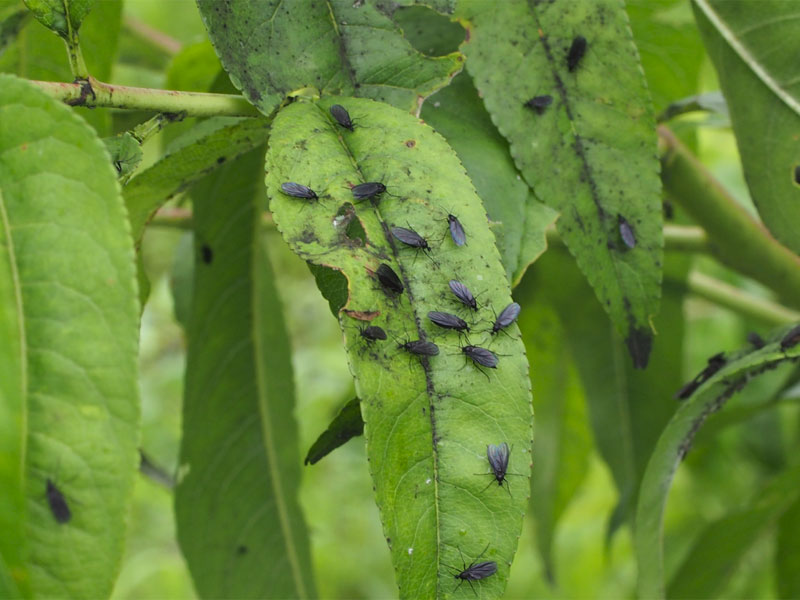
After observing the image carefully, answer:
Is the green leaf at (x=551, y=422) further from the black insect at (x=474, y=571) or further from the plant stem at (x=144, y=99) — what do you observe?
the black insect at (x=474, y=571)

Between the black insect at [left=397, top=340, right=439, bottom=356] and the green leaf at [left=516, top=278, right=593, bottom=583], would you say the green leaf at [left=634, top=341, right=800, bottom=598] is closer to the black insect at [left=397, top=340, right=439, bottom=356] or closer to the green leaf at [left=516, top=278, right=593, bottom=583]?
the black insect at [left=397, top=340, right=439, bottom=356]

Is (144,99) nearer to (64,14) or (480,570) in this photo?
(64,14)

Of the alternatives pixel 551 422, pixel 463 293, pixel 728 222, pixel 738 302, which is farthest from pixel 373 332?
pixel 738 302

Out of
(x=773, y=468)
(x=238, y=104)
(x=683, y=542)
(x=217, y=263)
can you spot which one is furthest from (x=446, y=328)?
(x=773, y=468)

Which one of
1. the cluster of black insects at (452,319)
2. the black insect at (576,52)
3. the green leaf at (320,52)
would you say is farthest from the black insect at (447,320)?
the black insect at (576,52)

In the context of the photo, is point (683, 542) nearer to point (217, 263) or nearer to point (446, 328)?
point (217, 263)

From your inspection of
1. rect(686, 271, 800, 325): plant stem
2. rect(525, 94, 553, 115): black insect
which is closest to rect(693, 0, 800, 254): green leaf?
rect(525, 94, 553, 115): black insect
